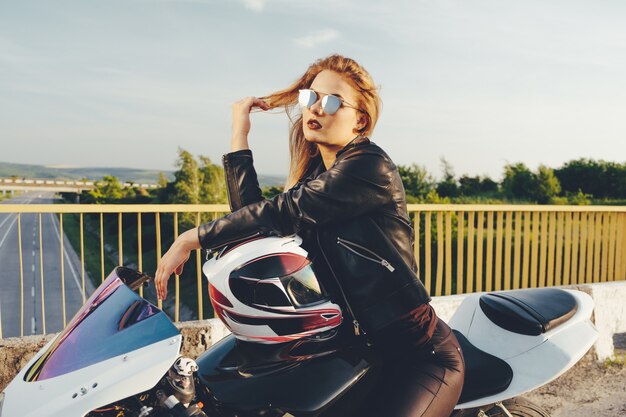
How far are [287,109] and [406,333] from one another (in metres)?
1.02

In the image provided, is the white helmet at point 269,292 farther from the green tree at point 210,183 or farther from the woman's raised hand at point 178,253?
the green tree at point 210,183

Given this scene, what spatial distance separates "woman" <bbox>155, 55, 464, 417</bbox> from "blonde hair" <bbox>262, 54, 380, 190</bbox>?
10cm

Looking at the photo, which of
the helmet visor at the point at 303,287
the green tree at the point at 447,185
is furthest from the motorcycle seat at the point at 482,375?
the green tree at the point at 447,185

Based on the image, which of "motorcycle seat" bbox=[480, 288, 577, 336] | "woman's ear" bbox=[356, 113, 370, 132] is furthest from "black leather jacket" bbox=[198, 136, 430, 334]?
"motorcycle seat" bbox=[480, 288, 577, 336]

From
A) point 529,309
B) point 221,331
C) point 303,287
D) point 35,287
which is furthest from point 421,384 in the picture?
point 35,287

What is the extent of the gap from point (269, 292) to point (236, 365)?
0.27 meters

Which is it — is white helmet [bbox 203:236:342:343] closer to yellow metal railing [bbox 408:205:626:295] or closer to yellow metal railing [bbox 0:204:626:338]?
yellow metal railing [bbox 0:204:626:338]

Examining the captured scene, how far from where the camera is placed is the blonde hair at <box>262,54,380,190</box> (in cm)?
202

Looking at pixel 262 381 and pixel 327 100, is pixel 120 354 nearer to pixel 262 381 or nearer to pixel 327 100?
pixel 262 381

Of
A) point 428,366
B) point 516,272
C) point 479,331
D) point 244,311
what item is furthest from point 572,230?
point 244,311

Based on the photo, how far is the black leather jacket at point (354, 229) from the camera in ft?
5.69

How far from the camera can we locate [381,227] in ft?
6.09

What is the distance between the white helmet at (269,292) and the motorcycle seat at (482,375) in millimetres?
654

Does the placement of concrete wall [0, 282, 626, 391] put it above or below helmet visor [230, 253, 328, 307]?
below
